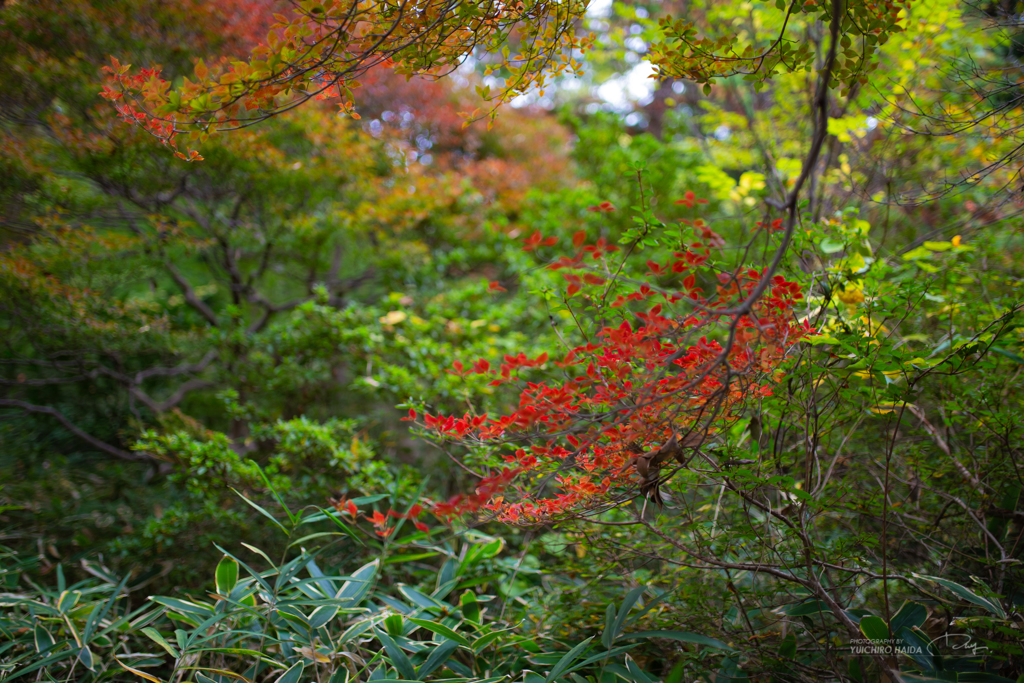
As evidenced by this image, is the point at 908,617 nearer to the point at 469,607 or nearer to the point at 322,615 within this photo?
Result: the point at 469,607

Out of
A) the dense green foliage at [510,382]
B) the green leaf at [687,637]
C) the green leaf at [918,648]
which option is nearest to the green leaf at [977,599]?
the dense green foliage at [510,382]

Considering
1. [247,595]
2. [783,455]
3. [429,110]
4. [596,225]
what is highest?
[429,110]

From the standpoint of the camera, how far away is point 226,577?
69.3 inches

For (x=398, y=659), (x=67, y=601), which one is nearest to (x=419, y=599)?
(x=398, y=659)

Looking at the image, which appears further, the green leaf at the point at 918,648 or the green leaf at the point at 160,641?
the green leaf at the point at 160,641

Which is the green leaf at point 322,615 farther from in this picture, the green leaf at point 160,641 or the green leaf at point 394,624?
the green leaf at point 160,641

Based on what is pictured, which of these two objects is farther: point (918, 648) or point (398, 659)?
point (398, 659)

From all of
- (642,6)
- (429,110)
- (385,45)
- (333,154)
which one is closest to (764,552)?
(385,45)

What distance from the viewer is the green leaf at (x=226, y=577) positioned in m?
1.75

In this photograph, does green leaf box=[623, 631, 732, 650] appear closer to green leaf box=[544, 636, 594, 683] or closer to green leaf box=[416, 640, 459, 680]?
green leaf box=[544, 636, 594, 683]

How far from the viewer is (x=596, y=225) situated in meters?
3.49

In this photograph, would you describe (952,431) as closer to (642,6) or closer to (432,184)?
(432,184)

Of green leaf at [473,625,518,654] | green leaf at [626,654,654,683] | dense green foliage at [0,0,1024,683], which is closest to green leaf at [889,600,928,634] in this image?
dense green foliage at [0,0,1024,683]

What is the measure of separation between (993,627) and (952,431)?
2.61 ft
